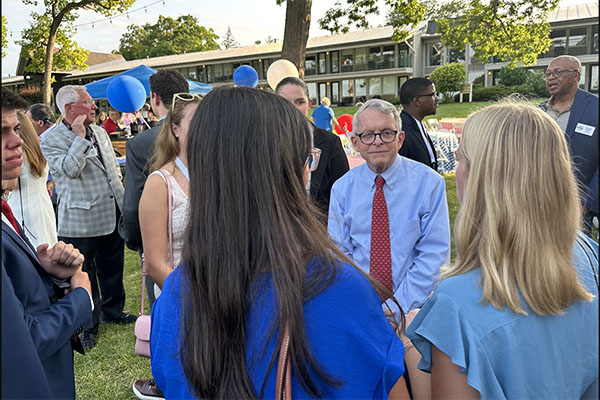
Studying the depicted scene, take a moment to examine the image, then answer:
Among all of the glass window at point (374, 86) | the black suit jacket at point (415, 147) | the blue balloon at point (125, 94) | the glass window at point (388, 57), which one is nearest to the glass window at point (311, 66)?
the glass window at point (374, 86)

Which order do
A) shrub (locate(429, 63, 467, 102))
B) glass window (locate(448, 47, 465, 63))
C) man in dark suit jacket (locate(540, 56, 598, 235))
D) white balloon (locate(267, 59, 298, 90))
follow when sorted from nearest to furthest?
man in dark suit jacket (locate(540, 56, 598, 235)) → white balloon (locate(267, 59, 298, 90)) → shrub (locate(429, 63, 467, 102)) → glass window (locate(448, 47, 465, 63))

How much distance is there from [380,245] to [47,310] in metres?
1.63

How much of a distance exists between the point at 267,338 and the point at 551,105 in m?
4.91

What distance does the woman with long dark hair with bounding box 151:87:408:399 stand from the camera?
39.6 inches

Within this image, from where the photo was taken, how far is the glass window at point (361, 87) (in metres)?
43.1

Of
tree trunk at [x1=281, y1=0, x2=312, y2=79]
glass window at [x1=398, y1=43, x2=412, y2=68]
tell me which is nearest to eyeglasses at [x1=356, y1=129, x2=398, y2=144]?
tree trunk at [x1=281, y1=0, x2=312, y2=79]

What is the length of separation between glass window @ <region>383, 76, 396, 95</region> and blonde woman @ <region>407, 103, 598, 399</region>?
141ft

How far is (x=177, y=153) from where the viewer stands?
240 cm

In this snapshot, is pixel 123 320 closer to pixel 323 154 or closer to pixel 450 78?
pixel 323 154

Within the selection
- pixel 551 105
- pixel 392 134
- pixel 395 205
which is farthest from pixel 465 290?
pixel 551 105

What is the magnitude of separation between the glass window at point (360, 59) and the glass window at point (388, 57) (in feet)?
5.67

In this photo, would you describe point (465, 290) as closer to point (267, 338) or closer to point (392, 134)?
point (267, 338)

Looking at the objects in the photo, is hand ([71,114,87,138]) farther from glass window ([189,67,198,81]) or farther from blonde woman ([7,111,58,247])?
glass window ([189,67,198,81])

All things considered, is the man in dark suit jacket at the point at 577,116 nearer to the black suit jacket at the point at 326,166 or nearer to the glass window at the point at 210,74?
the black suit jacket at the point at 326,166
